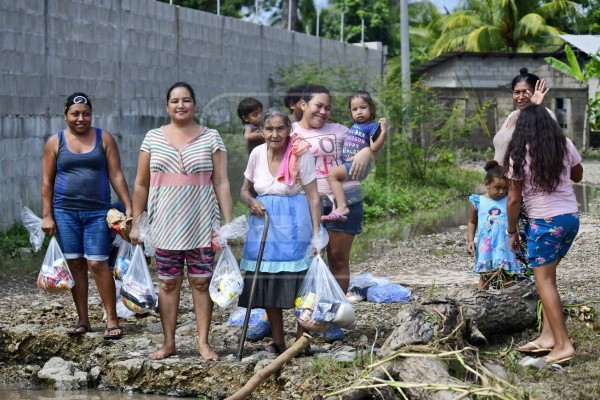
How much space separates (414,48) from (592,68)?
18.0m

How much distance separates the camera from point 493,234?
7359 millimetres

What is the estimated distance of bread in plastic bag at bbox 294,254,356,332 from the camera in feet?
19.4

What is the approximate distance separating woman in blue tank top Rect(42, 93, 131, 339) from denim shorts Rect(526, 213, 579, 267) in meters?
2.69

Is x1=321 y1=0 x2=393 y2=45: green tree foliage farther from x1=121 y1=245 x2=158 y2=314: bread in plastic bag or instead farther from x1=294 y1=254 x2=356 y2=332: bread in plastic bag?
x1=294 y1=254 x2=356 y2=332: bread in plastic bag

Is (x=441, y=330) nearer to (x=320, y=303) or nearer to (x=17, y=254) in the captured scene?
(x=320, y=303)

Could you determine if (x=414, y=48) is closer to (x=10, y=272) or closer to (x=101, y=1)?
(x=101, y=1)

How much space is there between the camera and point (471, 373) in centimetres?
539

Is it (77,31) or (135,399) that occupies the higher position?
(77,31)

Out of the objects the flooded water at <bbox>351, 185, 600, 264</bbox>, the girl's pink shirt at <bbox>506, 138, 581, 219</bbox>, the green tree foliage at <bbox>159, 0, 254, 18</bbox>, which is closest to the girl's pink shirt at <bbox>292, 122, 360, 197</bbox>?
the girl's pink shirt at <bbox>506, 138, 581, 219</bbox>

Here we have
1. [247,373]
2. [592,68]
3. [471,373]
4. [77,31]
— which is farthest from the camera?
[592,68]

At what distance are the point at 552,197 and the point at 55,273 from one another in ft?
10.7

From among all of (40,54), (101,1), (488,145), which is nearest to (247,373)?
(40,54)

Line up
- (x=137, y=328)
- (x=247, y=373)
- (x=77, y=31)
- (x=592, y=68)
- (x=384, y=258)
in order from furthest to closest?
(x=592, y=68)
(x=77, y=31)
(x=384, y=258)
(x=137, y=328)
(x=247, y=373)

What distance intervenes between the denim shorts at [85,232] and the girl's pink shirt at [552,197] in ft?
8.90
